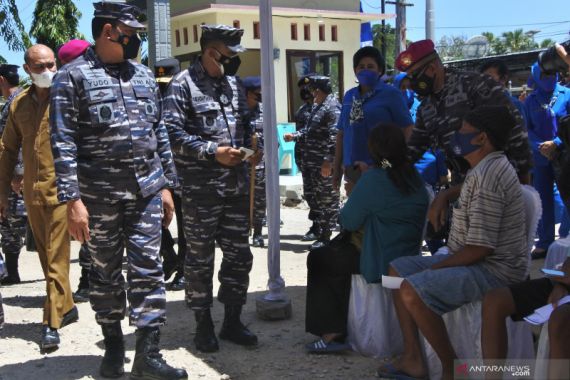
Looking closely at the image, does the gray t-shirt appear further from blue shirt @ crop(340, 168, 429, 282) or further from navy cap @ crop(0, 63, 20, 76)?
navy cap @ crop(0, 63, 20, 76)

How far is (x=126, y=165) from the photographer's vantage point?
4.14 metres

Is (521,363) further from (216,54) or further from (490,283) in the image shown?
(216,54)

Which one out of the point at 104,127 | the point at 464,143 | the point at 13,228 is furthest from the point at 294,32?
the point at 464,143

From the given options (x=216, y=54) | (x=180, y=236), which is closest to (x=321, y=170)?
(x=180, y=236)

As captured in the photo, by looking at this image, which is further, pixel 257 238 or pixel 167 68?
pixel 257 238

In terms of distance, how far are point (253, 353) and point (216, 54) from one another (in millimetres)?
1972

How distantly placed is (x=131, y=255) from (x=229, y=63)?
1.47 m

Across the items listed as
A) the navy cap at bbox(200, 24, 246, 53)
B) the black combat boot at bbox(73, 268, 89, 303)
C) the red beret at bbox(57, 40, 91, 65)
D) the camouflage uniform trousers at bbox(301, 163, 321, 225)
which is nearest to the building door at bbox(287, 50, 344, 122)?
the camouflage uniform trousers at bbox(301, 163, 321, 225)

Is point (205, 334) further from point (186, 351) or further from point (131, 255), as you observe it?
point (131, 255)

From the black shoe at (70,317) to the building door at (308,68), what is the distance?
14.4 m

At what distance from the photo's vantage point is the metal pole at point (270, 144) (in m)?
5.09

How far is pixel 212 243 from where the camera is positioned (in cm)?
471

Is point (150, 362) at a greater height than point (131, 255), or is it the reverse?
point (131, 255)

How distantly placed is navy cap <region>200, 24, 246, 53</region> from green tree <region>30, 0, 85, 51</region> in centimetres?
1607
